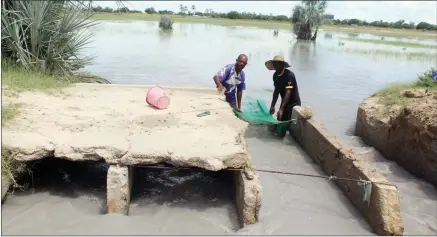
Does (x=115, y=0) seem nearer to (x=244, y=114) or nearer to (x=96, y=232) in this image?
(x=244, y=114)

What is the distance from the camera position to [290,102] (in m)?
7.53

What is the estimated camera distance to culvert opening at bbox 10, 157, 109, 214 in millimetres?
4324

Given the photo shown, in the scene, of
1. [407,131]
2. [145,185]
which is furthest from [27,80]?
[407,131]

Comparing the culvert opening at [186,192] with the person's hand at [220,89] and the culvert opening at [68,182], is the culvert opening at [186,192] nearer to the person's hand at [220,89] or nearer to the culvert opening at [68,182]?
the culvert opening at [68,182]

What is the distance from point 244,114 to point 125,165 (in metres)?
3.44

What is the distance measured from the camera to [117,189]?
3982 mm

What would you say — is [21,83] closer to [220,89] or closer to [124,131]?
[124,131]

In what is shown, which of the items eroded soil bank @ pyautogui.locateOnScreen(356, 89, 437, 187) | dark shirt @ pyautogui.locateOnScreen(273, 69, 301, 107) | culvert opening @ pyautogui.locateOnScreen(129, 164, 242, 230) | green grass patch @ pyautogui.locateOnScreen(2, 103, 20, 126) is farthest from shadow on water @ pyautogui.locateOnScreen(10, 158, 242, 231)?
eroded soil bank @ pyautogui.locateOnScreen(356, 89, 437, 187)

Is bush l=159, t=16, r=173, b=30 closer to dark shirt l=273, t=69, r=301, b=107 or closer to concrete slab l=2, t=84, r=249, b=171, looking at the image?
dark shirt l=273, t=69, r=301, b=107

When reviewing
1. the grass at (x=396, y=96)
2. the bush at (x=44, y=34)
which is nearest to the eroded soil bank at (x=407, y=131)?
the grass at (x=396, y=96)

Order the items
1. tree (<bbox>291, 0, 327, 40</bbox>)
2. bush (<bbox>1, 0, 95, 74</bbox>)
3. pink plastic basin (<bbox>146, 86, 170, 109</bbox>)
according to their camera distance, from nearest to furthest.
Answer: pink plastic basin (<bbox>146, 86, 170, 109</bbox>) → bush (<bbox>1, 0, 95, 74</bbox>) → tree (<bbox>291, 0, 327, 40</bbox>)

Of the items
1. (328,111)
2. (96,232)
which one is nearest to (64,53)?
(96,232)

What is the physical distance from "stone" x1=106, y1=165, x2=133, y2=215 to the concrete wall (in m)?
2.62

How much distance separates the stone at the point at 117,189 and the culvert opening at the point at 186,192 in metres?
0.20
